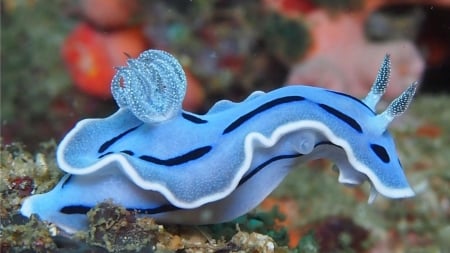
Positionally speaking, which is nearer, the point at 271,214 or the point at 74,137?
the point at 74,137

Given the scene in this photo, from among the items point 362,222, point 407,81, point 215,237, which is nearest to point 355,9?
point 407,81

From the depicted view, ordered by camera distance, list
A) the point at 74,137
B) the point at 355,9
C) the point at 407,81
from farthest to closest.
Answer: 1. the point at 355,9
2. the point at 407,81
3. the point at 74,137

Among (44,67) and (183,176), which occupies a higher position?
(183,176)

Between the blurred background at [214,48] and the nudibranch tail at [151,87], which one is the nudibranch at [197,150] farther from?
the blurred background at [214,48]

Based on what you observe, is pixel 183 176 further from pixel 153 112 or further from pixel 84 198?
pixel 84 198

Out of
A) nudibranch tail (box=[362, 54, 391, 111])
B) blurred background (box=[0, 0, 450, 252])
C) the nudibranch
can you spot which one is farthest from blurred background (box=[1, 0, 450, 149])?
the nudibranch

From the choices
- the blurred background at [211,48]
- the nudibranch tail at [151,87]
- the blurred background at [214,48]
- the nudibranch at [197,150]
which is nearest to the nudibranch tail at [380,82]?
the nudibranch at [197,150]

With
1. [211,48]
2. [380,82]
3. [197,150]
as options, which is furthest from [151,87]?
[211,48]
